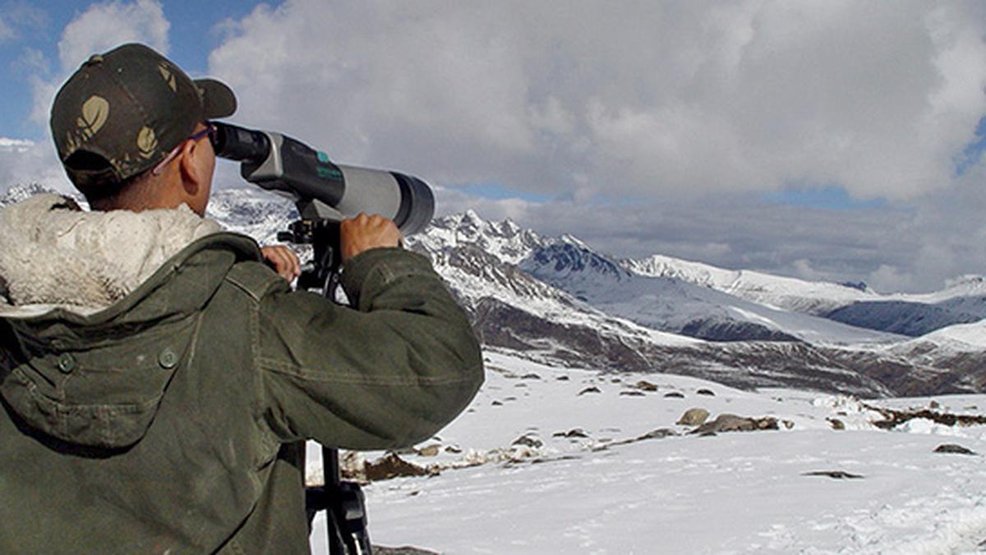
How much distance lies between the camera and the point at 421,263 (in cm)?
218

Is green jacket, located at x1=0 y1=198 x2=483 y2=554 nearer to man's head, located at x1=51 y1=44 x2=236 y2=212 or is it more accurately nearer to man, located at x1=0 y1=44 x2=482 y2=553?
man, located at x1=0 y1=44 x2=482 y2=553

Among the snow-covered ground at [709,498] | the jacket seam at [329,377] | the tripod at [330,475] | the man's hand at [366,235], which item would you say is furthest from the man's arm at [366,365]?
the snow-covered ground at [709,498]

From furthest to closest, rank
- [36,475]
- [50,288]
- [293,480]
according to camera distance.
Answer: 1. [293,480]
2. [36,475]
3. [50,288]

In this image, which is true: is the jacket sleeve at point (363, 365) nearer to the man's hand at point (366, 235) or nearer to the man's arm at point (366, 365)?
the man's arm at point (366, 365)

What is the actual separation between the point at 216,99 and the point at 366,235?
0.56 m

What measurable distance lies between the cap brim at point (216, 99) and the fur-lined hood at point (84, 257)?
0.41 meters

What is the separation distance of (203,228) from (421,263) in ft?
1.81

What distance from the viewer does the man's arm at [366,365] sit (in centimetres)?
197

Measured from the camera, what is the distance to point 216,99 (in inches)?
90.0

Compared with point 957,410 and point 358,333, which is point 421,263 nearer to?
point 358,333

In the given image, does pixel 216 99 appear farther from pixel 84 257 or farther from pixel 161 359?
pixel 161 359

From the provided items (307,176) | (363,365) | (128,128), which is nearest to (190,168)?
(128,128)

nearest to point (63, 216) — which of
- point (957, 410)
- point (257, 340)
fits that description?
point (257, 340)

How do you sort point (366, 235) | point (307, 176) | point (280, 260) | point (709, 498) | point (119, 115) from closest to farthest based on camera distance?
point (119, 115) → point (366, 235) → point (280, 260) → point (307, 176) → point (709, 498)
